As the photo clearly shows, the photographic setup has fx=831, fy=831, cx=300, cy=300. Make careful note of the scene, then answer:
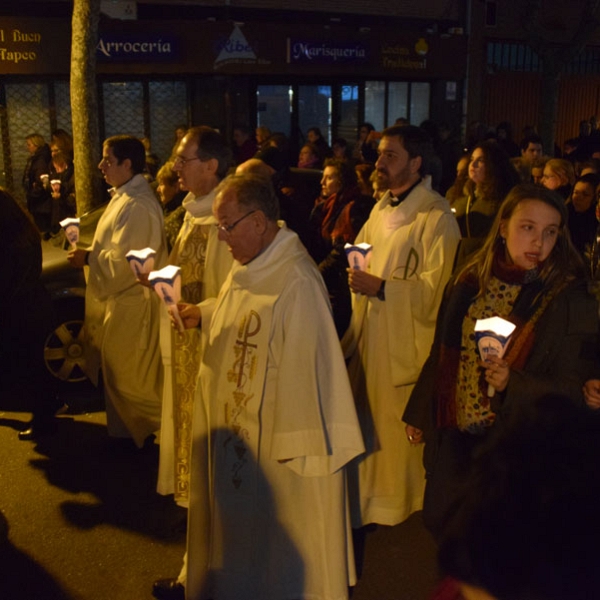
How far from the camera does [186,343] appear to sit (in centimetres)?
444

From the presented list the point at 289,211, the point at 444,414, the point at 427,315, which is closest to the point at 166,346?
the point at 427,315

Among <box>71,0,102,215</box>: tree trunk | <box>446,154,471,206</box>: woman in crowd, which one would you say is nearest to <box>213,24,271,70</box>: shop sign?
<box>71,0,102,215</box>: tree trunk

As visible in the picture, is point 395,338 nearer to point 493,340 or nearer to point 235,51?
point 493,340

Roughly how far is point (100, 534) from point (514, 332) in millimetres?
2614

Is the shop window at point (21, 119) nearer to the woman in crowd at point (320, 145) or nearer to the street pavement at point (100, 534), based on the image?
the woman in crowd at point (320, 145)

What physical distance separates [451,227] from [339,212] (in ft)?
10.6

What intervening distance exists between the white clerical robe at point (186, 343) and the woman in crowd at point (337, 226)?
2270mm

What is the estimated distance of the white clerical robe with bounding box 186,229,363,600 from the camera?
10.8 feet

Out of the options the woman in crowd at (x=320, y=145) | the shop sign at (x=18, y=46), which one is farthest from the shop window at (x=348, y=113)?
the shop sign at (x=18, y=46)

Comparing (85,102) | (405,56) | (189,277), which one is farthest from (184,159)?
(405,56)

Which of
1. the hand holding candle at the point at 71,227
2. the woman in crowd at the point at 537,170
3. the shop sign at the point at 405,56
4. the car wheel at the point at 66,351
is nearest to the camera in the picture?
the hand holding candle at the point at 71,227

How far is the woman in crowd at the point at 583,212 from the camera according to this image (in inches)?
272

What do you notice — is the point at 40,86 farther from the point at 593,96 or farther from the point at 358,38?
the point at 593,96

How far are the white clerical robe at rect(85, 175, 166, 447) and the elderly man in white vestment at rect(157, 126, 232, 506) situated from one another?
0.68 m
